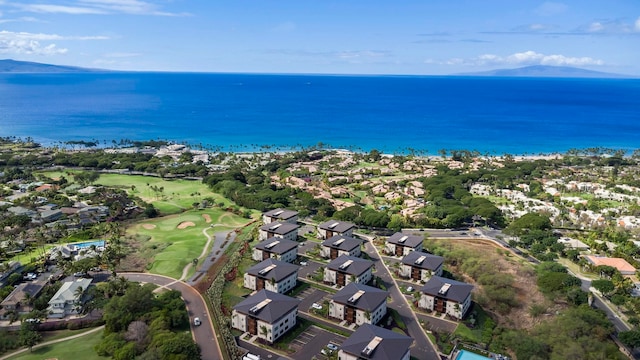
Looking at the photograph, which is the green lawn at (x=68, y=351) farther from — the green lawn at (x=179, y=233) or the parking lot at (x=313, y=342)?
the parking lot at (x=313, y=342)

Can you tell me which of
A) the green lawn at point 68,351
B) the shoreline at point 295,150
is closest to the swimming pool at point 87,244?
the green lawn at point 68,351

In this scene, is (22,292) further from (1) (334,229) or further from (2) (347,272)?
(1) (334,229)

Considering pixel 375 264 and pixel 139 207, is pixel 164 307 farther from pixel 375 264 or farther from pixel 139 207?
pixel 139 207

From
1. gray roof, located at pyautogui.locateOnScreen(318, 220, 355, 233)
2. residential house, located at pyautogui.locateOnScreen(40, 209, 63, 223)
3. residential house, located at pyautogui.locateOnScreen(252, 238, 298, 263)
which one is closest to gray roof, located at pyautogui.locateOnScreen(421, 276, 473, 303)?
residential house, located at pyautogui.locateOnScreen(252, 238, 298, 263)

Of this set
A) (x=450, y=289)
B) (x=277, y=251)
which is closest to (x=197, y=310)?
(x=277, y=251)

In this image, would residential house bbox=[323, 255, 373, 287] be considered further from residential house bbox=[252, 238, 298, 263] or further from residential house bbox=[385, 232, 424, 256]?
residential house bbox=[385, 232, 424, 256]

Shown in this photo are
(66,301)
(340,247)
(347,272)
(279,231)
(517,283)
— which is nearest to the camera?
(66,301)
